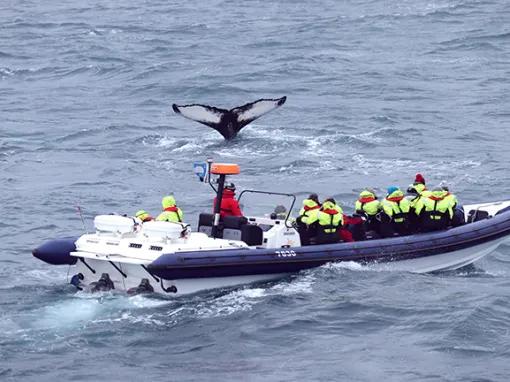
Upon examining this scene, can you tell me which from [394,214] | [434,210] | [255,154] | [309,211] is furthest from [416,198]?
[255,154]

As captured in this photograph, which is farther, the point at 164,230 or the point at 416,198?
the point at 416,198

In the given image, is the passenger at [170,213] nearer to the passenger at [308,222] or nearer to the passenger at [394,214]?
the passenger at [308,222]

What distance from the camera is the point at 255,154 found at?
35.1 meters

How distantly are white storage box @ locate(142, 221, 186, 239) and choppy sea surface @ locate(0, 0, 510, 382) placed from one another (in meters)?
1.06

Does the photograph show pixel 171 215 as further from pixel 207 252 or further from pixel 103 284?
pixel 103 284

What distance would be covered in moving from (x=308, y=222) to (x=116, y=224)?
341cm

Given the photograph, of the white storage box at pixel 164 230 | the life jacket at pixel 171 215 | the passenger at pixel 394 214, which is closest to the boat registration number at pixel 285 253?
the white storage box at pixel 164 230

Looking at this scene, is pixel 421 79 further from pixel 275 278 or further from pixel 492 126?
pixel 275 278

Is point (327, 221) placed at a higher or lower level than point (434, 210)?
lower

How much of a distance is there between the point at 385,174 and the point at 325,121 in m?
6.84

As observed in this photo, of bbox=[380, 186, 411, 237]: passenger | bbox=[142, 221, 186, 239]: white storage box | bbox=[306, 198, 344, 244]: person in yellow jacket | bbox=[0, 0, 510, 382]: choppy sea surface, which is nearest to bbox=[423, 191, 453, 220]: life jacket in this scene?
bbox=[380, 186, 411, 237]: passenger

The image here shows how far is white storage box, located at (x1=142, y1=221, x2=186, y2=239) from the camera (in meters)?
21.8

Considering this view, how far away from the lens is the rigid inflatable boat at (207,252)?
854 inches

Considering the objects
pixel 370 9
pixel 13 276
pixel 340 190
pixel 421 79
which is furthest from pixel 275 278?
pixel 370 9
